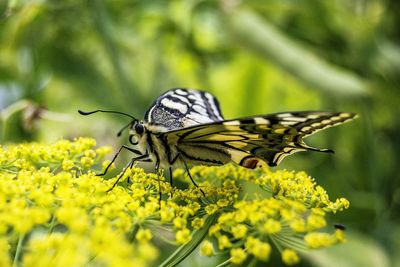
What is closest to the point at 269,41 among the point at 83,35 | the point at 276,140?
the point at 83,35

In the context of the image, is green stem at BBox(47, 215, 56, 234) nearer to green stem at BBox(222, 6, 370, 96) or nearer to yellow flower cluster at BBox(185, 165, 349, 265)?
yellow flower cluster at BBox(185, 165, 349, 265)

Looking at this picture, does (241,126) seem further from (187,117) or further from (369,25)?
(369,25)

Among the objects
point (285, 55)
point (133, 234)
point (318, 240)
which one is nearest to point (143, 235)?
point (133, 234)

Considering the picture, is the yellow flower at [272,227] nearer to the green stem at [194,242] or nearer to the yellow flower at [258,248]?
the yellow flower at [258,248]

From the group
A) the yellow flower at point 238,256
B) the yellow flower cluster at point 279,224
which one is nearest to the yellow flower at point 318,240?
the yellow flower cluster at point 279,224

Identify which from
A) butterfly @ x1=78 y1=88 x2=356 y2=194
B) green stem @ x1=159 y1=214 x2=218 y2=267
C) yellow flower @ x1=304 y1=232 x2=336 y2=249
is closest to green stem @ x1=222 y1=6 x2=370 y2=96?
butterfly @ x1=78 y1=88 x2=356 y2=194

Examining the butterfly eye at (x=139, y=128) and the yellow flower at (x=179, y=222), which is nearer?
the yellow flower at (x=179, y=222)

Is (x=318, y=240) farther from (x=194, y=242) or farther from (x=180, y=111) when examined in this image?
(x=180, y=111)
